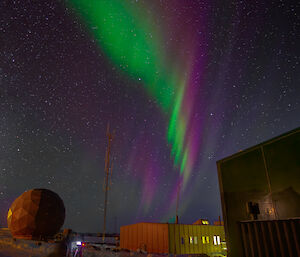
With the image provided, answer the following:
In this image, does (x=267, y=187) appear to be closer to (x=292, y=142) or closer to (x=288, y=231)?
(x=292, y=142)

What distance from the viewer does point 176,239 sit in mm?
24500

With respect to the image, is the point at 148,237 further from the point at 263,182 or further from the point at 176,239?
the point at 263,182

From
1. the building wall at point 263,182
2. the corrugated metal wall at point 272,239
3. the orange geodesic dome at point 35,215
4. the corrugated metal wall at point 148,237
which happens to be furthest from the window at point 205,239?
the corrugated metal wall at point 272,239

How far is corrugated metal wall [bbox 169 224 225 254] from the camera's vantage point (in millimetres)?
24359

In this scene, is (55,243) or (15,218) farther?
(15,218)

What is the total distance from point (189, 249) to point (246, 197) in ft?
61.4

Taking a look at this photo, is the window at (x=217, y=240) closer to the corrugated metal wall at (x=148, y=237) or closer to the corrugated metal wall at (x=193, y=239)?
the corrugated metal wall at (x=193, y=239)

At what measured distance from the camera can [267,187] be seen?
8.57m

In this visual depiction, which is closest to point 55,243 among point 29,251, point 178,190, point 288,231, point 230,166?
point 29,251

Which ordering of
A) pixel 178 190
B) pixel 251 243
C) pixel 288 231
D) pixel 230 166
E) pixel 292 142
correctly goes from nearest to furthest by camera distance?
pixel 288 231 < pixel 251 243 < pixel 292 142 < pixel 230 166 < pixel 178 190

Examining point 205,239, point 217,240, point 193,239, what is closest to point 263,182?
point 193,239

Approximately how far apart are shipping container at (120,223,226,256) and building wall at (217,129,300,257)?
16016 mm

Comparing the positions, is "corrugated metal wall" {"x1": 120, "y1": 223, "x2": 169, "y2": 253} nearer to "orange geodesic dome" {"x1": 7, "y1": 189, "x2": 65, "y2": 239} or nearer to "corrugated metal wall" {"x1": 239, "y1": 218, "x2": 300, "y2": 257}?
"orange geodesic dome" {"x1": 7, "y1": 189, "x2": 65, "y2": 239}

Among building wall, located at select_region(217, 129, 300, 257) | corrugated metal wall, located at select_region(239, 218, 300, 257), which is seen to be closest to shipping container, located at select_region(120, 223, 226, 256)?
building wall, located at select_region(217, 129, 300, 257)
